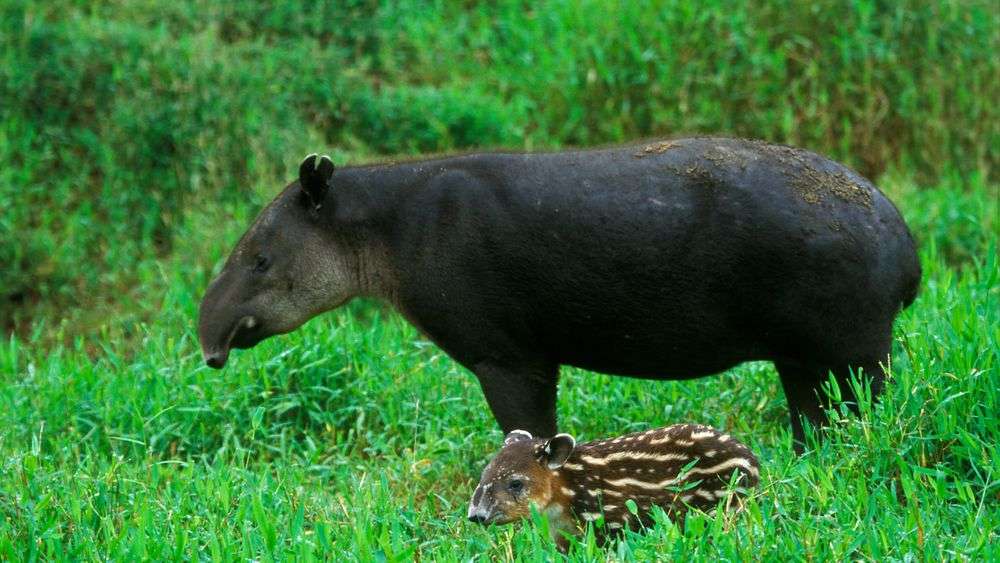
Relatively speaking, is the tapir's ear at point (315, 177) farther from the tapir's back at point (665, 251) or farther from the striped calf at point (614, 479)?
the striped calf at point (614, 479)

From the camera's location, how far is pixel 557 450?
19.5 feet

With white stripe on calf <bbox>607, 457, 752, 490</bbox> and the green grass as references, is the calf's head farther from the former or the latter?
white stripe on calf <bbox>607, 457, 752, 490</bbox>

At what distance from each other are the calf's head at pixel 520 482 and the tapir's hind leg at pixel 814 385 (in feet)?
3.99

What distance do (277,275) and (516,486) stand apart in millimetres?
1738

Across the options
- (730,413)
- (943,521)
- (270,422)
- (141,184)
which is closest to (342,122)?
(141,184)

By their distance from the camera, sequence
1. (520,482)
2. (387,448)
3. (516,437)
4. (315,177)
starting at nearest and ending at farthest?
(520,482), (516,437), (315,177), (387,448)

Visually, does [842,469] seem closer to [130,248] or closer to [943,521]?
[943,521]

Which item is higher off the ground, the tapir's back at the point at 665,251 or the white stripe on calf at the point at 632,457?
the tapir's back at the point at 665,251

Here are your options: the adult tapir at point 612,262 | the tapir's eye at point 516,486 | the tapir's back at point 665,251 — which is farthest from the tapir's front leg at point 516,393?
the tapir's eye at point 516,486

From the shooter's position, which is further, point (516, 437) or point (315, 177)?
point (315, 177)

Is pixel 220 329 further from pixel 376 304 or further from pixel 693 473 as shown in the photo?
pixel 376 304

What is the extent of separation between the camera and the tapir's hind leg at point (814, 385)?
6.42m

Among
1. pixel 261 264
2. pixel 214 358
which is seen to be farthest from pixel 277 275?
pixel 214 358

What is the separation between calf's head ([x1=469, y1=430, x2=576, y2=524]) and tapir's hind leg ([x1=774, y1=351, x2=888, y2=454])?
3.99 ft
